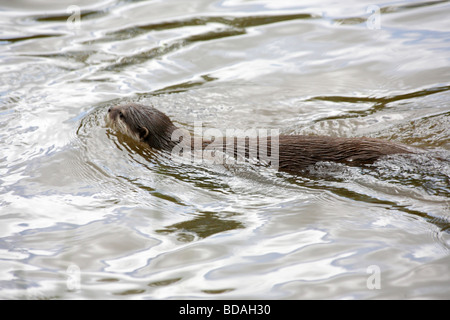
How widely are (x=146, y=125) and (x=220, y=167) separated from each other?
3.27 ft

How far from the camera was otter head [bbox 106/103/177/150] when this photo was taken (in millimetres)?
4918

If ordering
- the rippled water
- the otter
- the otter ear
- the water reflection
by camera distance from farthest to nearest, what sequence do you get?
1. the otter ear
2. the otter
3. the water reflection
4. the rippled water

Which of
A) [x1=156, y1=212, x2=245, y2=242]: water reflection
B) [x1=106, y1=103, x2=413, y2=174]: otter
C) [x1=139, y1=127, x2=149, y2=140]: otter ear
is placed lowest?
[x1=156, y1=212, x2=245, y2=242]: water reflection

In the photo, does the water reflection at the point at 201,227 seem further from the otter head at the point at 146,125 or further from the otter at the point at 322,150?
the otter head at the point at 146,125

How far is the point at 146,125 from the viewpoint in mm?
4957

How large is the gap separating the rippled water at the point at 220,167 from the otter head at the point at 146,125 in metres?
0.15

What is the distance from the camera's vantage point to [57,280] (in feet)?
10.2

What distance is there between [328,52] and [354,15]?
1.27 meters

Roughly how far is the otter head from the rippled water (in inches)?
6.1

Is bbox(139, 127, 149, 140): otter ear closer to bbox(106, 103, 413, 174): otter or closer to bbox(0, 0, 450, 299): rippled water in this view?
bbox(0, 0, 450, 299): rippled water

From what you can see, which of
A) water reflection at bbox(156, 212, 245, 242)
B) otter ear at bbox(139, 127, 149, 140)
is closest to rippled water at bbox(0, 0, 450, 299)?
water reflection at bbox(156, 212, 245, 242)

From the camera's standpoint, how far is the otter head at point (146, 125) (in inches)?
194

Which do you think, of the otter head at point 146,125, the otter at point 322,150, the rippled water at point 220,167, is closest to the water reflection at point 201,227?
the rippled water at point 220,167
